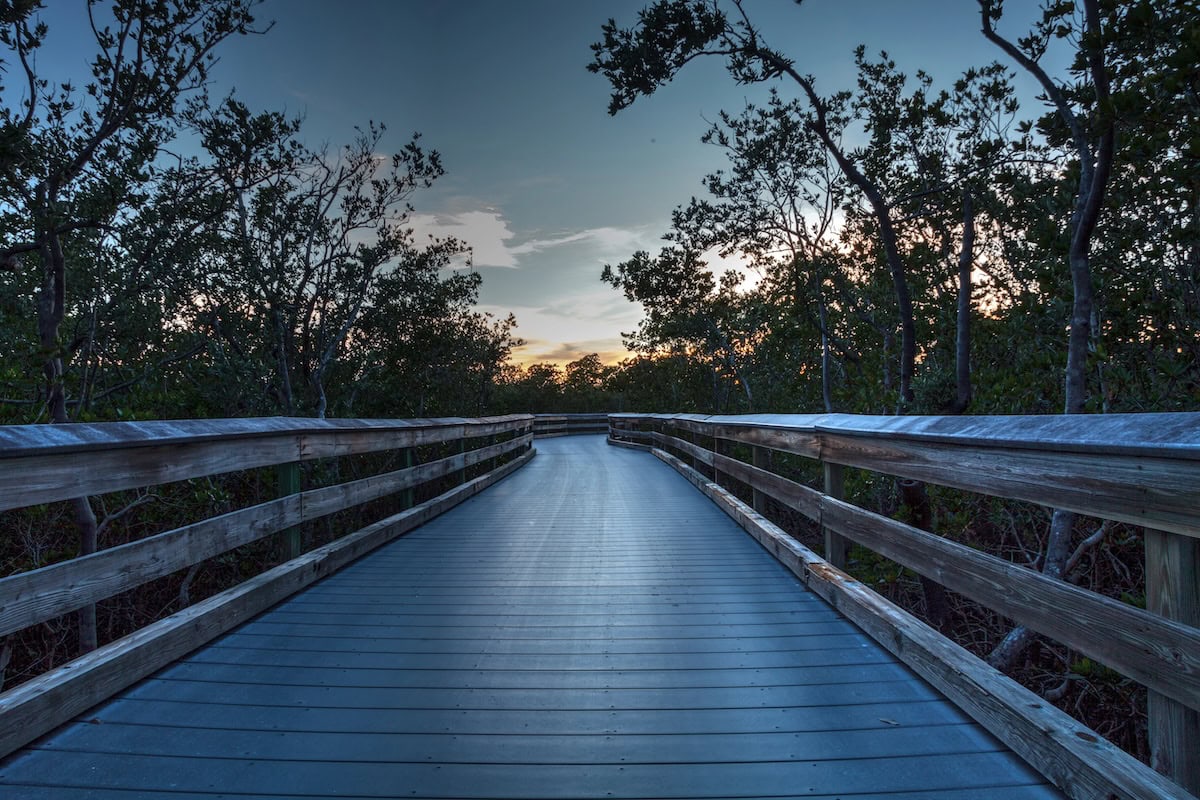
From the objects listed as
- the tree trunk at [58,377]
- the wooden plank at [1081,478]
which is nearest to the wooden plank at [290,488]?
the tree trunk at [58,377]

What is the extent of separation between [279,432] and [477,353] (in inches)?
807

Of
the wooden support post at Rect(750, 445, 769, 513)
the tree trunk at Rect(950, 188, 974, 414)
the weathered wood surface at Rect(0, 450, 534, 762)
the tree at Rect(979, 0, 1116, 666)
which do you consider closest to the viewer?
the weathered wood surface at Rect(0, 450, 534, 762)

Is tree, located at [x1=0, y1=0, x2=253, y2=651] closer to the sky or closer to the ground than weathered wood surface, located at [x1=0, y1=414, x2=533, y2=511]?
Result: closer to the sky

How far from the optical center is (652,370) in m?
39.4

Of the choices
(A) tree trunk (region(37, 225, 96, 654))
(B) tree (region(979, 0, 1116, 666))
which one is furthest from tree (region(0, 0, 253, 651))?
(B) tree (region(979, 0, 1116, 666))

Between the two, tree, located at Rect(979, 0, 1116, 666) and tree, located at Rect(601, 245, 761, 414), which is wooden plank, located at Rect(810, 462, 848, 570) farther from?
tree, located at Rect(601, 245, 761, 414)

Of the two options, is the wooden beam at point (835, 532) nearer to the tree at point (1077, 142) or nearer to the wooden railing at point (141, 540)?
the tree at point (1077, 142)

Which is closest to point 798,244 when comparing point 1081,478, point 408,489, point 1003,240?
point 1003,240

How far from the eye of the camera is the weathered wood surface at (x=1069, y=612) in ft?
4.75

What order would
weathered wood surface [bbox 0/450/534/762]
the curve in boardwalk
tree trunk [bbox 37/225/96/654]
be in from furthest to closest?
tree trunk [bbox 37/225/96/654]
weathered wood surface [bbox 0/450/534/762]
the curve in boardwalk

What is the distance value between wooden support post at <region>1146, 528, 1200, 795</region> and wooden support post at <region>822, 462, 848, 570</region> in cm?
216

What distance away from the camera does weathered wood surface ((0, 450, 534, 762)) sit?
1991 mm

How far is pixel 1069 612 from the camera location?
1782mm

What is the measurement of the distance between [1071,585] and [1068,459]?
343mm
